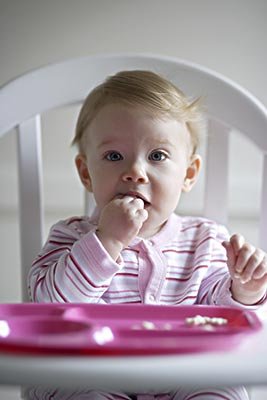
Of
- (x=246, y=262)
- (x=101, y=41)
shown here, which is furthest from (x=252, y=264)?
(x=101, y=41)

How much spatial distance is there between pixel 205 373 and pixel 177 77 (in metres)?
0.57

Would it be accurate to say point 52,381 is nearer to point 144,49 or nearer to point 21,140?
point 21,140

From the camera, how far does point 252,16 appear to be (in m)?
1.24

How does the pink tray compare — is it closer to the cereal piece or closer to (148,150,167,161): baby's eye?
the cereal piece

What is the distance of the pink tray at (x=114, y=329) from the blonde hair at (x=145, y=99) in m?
0.30

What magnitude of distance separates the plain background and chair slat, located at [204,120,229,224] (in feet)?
0.91

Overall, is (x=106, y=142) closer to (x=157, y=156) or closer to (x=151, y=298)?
(x=157, y=156)

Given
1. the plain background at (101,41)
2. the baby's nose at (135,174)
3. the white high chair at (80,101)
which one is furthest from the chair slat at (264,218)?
the plain background at (101,41)

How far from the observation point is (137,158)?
812 mm

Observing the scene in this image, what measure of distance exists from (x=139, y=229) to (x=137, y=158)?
0.31 ft

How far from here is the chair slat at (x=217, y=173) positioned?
0.97m

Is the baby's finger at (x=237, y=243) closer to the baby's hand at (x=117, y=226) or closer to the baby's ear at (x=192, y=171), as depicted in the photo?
the baby's hand at (x=117, y=226)

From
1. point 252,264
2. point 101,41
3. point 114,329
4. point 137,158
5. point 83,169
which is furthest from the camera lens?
point 101,41

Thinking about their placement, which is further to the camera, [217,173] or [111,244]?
[217,173]
